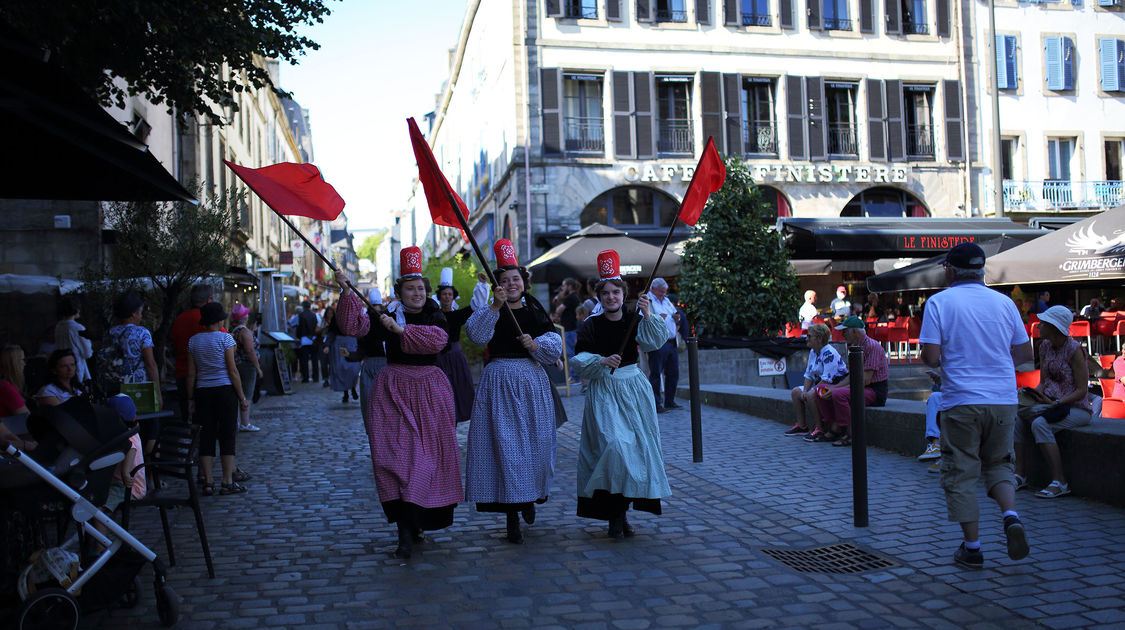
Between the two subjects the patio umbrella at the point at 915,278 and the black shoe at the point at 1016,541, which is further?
the patio umbrella at the point at 915,278

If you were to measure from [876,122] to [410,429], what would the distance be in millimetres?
24172

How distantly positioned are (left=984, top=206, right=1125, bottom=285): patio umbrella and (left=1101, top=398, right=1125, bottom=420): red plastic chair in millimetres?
1550

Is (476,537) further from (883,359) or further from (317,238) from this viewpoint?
(317,238)

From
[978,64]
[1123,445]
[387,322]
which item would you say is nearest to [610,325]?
[387,322]

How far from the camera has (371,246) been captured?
6412 inches

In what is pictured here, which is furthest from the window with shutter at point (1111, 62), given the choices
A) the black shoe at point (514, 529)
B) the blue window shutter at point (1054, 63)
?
the black shoe at point (514, 529)

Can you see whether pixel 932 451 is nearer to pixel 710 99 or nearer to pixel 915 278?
pixel 915 278

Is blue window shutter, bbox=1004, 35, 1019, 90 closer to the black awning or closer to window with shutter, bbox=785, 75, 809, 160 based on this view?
window with shutter, bbox=785, 75, 809, 160

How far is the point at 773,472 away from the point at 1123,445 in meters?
2.69

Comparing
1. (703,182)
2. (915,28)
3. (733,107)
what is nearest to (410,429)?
(703,182)

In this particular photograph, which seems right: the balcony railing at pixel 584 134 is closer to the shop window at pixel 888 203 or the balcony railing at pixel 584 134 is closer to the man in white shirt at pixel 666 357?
the shop window at pixel 888 203

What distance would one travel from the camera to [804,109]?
26266 millimetres

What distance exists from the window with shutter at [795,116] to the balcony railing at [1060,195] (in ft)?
22.1

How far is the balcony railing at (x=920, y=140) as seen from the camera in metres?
27.2
